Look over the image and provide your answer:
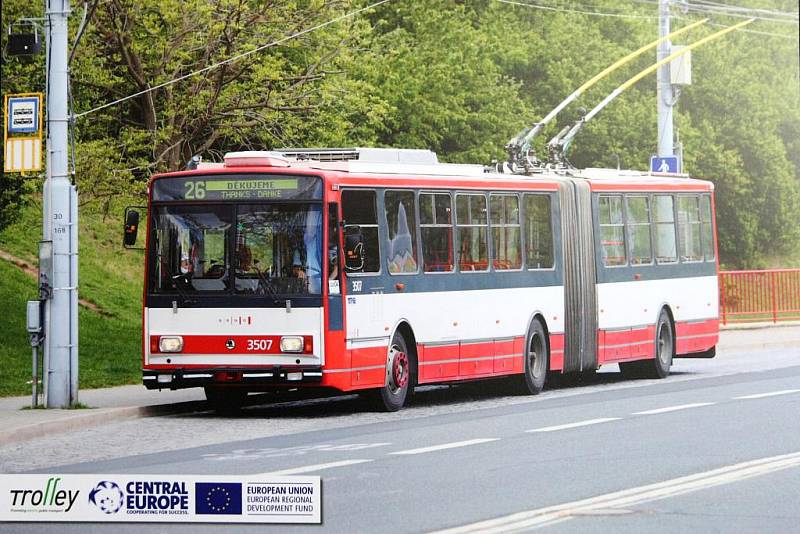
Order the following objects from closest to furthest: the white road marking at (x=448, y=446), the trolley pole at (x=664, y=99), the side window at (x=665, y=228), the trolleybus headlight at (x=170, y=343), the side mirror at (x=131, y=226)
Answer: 1. the white road marking at (x=448, y=446)
2. the side mirror at (x=131, y=226)
3. the trolleybus headlight at (x=170, y=343)
4. the side window at (x=665, y=228)
5. the trolley pole at (x=664, y=99)

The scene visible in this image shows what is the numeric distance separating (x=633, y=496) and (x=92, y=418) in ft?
27.7

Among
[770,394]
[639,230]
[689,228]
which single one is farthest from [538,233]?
[689,228]

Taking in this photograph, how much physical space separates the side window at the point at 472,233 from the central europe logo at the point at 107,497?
41.3 feet

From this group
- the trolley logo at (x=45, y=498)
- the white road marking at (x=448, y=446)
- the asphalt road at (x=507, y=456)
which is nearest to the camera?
the trolley logo at (x=45, y=498)

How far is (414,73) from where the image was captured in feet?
174

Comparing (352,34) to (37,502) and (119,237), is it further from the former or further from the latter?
(37,502)

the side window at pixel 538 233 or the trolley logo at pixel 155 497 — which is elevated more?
the side window at pixel 538 233

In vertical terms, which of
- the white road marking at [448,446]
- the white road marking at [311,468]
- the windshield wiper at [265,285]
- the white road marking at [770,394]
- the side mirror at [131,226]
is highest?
the side mirror at [131,226]

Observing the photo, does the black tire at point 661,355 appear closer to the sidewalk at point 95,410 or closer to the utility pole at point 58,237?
the sidewalk at point 95,410

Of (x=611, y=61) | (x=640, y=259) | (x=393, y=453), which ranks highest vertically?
(x=611, y=61)

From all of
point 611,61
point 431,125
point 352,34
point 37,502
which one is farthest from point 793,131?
point 37,502

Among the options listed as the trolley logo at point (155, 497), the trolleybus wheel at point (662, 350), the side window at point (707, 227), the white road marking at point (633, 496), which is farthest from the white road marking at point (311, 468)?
the side window at point (707, 227)

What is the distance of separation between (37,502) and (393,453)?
17.1 ft

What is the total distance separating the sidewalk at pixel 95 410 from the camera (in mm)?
17891
